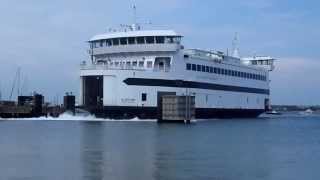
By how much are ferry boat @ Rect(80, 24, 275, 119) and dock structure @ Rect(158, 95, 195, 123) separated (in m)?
1.98

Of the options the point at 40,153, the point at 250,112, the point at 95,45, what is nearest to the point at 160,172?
the point at 40,153

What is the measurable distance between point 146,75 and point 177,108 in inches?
250

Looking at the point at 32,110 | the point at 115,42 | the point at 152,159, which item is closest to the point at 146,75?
the point at 115,42

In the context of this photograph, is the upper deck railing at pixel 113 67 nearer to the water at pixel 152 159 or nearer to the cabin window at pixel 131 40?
the cabin window at pixel 131 40

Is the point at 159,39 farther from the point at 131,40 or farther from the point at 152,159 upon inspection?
the point at 152,159

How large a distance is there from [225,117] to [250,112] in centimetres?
968

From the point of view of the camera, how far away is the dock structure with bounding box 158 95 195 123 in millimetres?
73875

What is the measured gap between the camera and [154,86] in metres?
78.1

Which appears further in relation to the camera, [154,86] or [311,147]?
[154,86]

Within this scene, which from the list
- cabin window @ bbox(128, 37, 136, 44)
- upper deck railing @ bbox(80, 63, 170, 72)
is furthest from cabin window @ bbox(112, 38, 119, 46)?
upper deck railing @ bbox(80, 63, 170, 72)

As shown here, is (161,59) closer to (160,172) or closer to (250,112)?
(250,112)

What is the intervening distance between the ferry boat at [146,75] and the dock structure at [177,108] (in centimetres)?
198

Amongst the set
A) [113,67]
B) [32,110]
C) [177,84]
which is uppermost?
[113,67]

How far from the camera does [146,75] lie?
7731 centimetres
